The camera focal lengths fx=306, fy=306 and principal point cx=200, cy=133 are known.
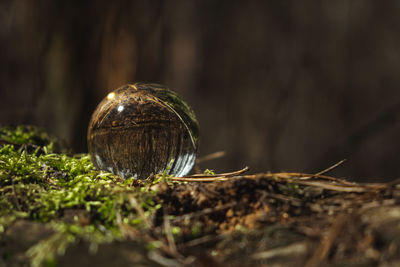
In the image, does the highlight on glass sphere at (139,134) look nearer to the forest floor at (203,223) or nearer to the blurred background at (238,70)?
the forest floor at (203,223)

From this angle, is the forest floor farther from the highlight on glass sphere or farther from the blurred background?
the blurred background

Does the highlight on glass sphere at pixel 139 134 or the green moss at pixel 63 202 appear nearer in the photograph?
the green moss at pixel 63 202

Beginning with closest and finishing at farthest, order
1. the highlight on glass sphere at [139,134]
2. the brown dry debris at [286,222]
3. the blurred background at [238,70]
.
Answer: the brown dry debris at [286,222] → the highlight on glass sphere at [139,134] → the blurred background at [238,70]

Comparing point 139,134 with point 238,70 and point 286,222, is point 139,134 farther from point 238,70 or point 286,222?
point 238,70

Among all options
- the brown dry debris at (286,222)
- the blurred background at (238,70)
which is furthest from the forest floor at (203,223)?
the blurred background at (238,70)

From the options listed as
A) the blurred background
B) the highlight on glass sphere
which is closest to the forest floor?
the highlight on glass sphere

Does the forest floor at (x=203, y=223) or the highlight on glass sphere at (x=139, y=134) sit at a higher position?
the highlight on glass sphere at (x=139, y=134)

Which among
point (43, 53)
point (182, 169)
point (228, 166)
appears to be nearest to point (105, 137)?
point (182, 169)

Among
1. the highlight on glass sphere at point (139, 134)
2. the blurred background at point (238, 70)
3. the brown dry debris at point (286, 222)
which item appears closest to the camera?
the brown dry debris at point (286, 222)
